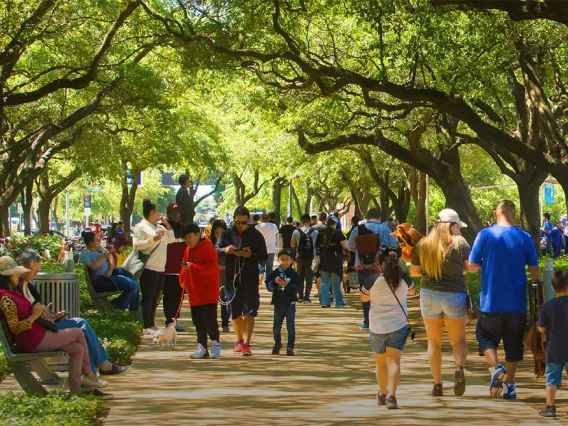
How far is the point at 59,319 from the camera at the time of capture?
30.1 feet

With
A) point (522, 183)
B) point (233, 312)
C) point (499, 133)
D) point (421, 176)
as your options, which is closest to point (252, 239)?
point (233, 312)

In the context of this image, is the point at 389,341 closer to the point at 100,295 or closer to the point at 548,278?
the point at 548,278

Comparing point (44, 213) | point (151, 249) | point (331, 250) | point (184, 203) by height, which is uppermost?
point (44, 213)

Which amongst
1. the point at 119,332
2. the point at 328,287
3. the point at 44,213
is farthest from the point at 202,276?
the point at 44,213

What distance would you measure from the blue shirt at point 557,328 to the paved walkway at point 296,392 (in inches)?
19.4

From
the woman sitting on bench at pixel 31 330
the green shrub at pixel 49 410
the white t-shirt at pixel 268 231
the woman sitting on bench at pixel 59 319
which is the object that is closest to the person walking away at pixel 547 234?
the white t-shirt at pixel 268 231

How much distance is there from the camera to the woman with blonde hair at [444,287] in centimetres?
938

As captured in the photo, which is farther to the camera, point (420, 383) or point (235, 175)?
point (235, 175)

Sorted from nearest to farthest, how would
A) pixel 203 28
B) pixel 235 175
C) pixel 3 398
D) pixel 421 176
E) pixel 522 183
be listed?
pixel 3 398
pixel 203 28
pixel 522 183
pixel 421 176
pixel 235 175

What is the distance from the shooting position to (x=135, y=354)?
12.6 metres

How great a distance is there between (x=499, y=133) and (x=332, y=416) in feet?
36.7

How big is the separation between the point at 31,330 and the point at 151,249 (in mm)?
5629

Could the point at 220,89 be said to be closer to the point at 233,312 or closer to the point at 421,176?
the point at 421,176

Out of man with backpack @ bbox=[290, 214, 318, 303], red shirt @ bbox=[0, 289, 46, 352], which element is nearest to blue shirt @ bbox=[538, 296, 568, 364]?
red shirt @ bbox=[0, 289, 46, 352]
